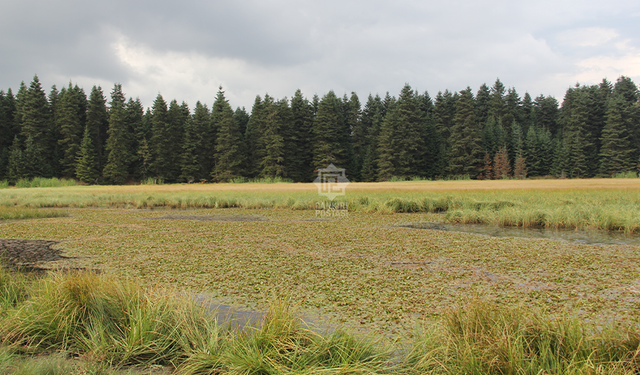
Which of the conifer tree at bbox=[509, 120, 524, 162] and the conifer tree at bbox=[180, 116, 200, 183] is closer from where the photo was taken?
the conifer tree at bbox=[180, 116, 200, 183]

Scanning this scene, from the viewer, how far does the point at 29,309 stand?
313 cm

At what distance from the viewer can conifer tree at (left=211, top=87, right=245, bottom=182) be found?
40.2 meters

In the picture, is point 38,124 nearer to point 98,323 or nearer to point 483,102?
point 98,323

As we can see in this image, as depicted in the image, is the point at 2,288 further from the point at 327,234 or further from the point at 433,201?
the point at 433,201

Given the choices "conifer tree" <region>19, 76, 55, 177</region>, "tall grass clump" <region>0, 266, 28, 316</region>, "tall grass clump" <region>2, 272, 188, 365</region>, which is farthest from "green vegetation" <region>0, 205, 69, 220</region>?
"conifer tree" <region>19, 76, 55, 177</region>

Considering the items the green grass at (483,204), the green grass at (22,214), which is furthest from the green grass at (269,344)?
the green grass at (22,214)

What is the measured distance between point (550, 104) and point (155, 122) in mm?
61270

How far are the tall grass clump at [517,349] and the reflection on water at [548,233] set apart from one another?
18.8ft

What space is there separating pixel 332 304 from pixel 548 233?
6.98m

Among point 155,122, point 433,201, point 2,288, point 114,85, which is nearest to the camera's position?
point 2,288

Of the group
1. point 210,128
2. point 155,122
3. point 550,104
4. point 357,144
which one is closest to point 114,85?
point 155,122

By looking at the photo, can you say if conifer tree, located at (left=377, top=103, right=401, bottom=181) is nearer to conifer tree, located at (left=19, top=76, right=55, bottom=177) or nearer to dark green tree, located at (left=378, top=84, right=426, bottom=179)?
dark green tree, located at (left=378, top=84, right=426, bottom=179)

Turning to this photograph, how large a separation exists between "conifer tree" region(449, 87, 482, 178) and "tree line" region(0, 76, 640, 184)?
124 millimetres

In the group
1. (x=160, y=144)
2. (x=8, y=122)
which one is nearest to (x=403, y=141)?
(x=160, y=144)
